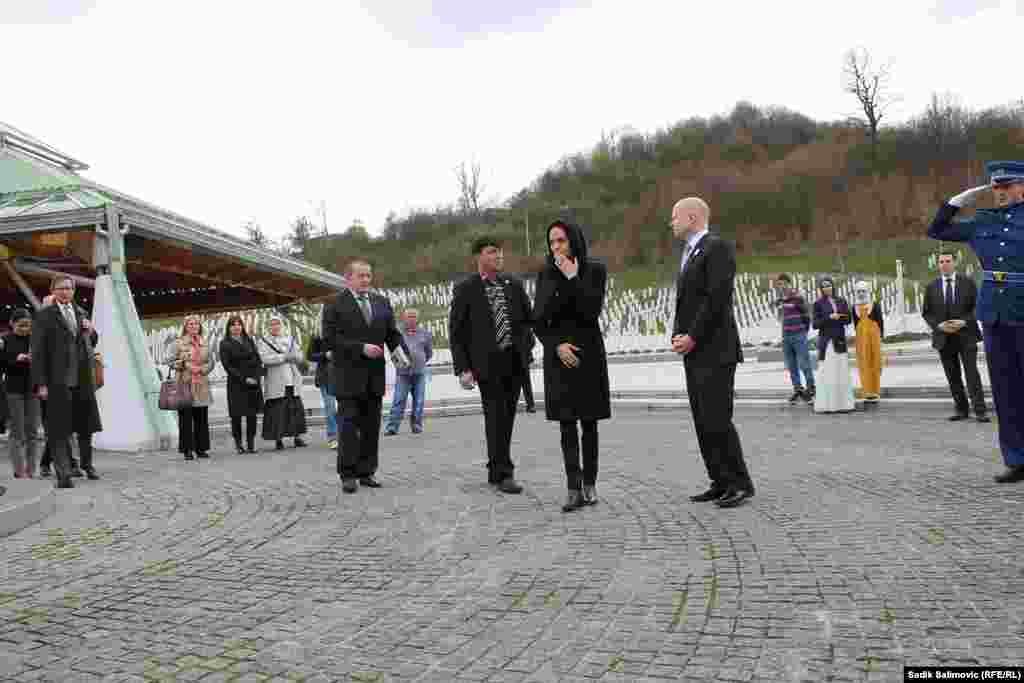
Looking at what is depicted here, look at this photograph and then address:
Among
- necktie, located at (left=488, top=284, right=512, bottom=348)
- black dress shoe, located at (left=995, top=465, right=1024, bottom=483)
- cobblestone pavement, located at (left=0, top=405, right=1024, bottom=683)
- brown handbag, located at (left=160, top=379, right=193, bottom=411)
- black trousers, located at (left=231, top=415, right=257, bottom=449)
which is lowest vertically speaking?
cobblestone pavement, located at (left=0, top=405, right=1024, bottom=683)

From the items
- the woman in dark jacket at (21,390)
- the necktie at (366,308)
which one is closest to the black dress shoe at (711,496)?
the necktie at (366,308)

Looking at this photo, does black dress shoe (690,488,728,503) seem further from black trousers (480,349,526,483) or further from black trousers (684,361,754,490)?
black trousers (480,349,526,483)

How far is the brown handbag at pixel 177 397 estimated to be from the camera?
35.6ft

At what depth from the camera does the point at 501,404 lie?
659 centimetres

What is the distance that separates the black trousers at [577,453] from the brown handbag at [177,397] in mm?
6787

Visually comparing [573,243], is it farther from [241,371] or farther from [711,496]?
[241,371]

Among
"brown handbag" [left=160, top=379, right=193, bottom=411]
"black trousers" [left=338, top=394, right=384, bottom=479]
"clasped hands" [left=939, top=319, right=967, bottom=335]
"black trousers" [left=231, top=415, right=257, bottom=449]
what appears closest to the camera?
"black trousers" [left=338, top=394, right=384, bottom=479]

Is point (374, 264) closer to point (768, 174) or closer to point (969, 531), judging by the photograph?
point (768, 174)

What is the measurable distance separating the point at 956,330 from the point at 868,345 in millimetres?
2241

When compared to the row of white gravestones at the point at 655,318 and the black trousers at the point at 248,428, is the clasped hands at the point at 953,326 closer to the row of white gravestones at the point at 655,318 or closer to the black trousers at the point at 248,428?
the black trousers at the point at 248,428

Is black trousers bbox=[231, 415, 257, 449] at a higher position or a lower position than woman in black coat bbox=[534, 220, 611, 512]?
lower

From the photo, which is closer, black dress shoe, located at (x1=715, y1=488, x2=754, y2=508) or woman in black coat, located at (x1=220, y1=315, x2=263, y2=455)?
black dress shoe, located at (x1=715, y1=488, x2=754, y2=508)

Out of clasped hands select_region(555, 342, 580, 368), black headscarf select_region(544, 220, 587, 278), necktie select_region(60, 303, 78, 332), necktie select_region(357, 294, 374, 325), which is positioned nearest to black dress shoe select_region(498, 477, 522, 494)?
clasped hands select_region(555, 342, 580, 368)

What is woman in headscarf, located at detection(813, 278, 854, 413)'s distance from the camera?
11234 mm
